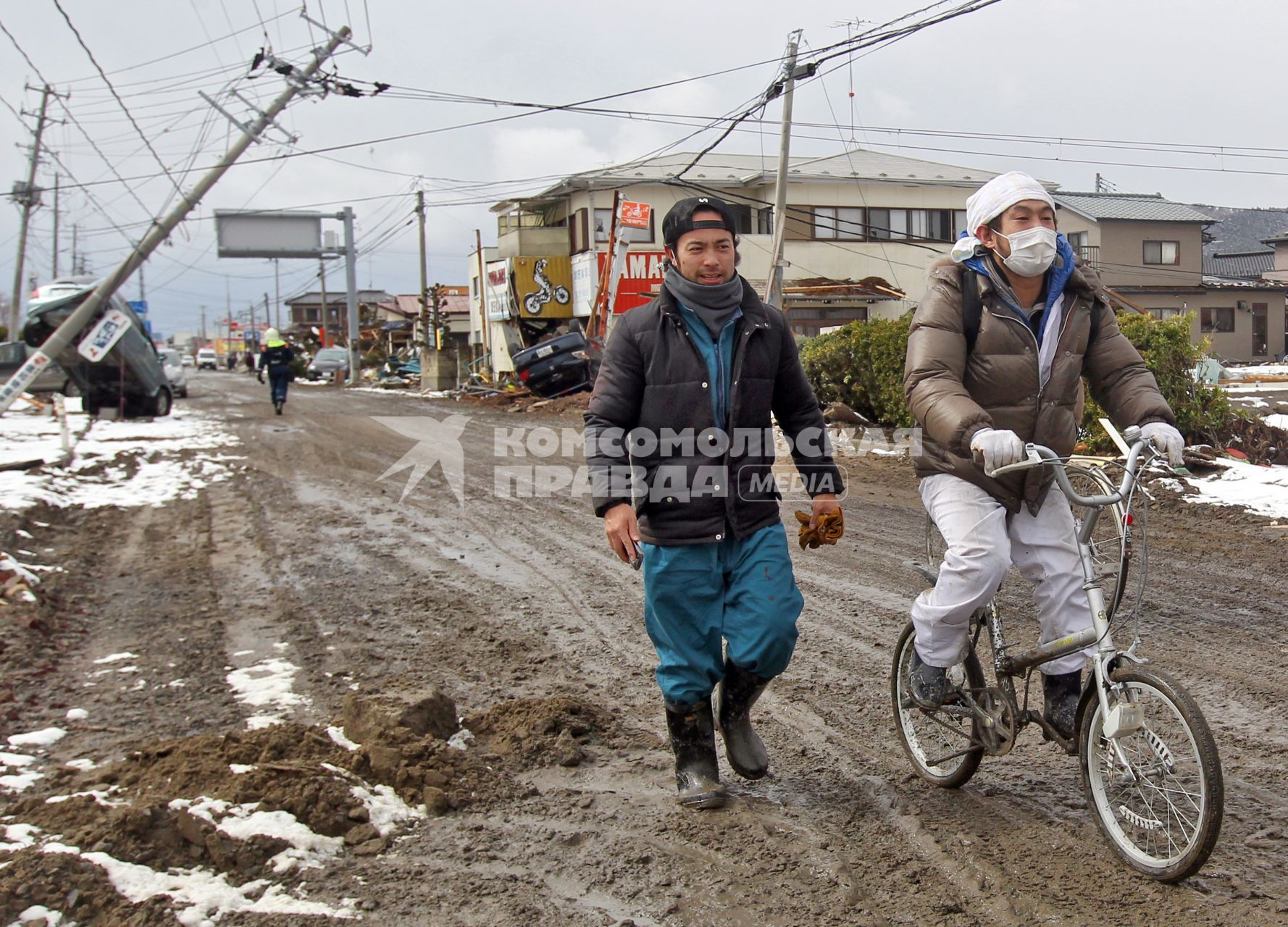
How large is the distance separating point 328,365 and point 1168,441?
166ft

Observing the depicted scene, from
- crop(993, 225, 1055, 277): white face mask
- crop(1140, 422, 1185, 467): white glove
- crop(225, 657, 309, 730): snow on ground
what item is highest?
crop(993, 225, 1055, 277): white face mask

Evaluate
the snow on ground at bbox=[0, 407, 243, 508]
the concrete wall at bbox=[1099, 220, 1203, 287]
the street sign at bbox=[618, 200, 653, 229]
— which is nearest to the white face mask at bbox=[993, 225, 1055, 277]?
the snow on ground at bbox=[0, 407, 243, 508]

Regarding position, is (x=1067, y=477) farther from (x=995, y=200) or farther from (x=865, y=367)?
(x=865, y=367)

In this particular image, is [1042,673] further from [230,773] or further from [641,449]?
[230,773]

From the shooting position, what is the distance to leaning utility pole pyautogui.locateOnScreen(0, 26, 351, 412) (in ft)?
45.8

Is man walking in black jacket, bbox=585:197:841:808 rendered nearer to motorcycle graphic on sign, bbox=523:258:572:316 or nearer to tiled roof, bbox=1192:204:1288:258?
motorcycle graphic on sign, bbox=523:258:572:316

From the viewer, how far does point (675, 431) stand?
12.0 ft

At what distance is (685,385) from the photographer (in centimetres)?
362

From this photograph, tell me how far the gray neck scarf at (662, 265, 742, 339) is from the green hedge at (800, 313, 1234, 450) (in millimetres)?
6309

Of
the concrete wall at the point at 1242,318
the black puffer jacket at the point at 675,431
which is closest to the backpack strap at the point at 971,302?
the black puffer jacket at the point at 675,431

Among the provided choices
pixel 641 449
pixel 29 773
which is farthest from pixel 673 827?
pixel 29 773

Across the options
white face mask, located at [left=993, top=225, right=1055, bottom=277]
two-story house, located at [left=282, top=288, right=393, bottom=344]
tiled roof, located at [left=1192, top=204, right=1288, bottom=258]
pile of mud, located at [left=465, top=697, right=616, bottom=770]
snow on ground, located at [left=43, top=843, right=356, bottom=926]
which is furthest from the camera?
two-story house, located at [left=282, top=288, right=393, bottom=344]

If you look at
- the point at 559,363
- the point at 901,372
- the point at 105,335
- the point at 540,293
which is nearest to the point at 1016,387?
the point at 901,372

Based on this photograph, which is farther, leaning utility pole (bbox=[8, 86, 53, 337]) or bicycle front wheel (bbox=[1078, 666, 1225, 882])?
leaning utility pole (bbox=[8, 86, 53, 337])
